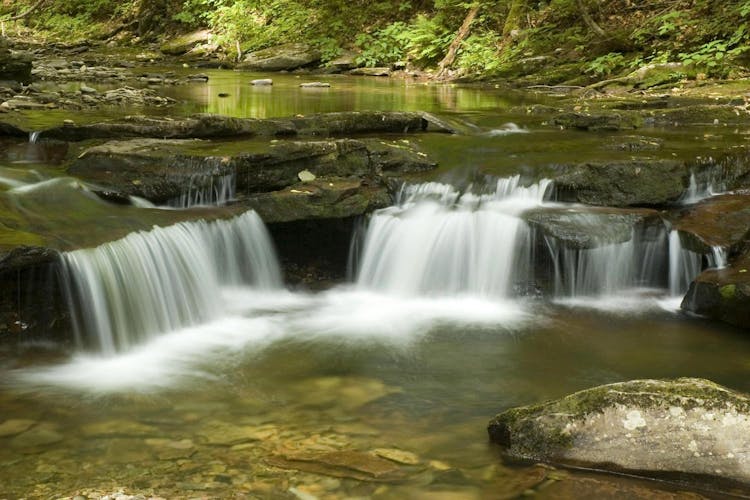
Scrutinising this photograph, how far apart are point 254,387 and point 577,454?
2.28 m

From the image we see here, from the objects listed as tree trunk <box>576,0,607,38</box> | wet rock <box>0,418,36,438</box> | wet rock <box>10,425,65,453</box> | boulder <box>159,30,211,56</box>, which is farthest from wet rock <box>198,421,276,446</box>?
boulder <box>159,30,211,56</box>

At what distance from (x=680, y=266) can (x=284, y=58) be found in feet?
63.8

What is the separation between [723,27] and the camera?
52.0ft

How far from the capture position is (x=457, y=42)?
71.9 ft

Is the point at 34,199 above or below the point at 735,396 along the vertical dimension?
above

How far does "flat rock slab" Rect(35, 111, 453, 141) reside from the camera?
29.2 feet

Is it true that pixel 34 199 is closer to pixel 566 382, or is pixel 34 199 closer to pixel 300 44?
pixel 566 382

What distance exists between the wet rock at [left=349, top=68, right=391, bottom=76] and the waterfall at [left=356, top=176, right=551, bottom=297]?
48.8 ft

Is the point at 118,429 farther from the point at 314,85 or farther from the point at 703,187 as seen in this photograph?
the point at 314,85

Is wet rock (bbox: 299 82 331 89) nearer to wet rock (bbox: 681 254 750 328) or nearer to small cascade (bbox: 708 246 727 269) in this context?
small cascade (bbox: 708 246 727 269)

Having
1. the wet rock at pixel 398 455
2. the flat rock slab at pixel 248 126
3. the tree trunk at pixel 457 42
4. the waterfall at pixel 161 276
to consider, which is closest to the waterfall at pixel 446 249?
the waterfall at pixel 161 276

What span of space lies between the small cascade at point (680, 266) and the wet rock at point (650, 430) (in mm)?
3470

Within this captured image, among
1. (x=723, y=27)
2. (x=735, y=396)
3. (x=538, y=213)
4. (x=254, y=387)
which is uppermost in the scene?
(x=723, y=27)

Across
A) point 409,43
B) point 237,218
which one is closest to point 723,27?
point 409,43
